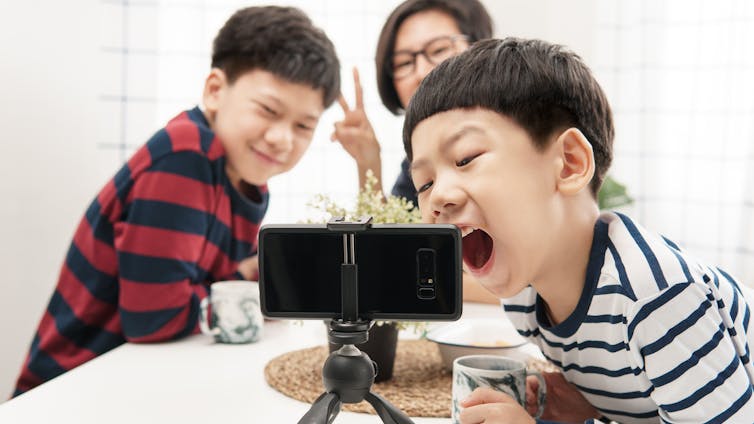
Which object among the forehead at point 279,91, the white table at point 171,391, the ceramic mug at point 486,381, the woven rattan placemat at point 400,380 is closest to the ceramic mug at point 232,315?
the white table at point 171,391

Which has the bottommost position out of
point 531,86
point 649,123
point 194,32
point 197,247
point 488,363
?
point 488,363

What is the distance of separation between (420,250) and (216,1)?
6.57 feet

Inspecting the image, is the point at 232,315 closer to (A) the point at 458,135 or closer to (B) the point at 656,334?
(A) the point at 458,135

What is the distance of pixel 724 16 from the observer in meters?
2.40

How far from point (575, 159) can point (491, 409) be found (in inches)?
11.9

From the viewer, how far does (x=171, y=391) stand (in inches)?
41.0

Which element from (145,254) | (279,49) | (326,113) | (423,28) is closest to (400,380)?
(145,254)

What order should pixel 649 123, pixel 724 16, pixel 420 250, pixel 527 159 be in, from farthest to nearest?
pixel 649 123, pixel 724 16, pixel 527 159, pixel 420 250

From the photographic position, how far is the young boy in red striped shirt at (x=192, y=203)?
1412 mm

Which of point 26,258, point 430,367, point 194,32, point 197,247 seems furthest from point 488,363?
point 194,32

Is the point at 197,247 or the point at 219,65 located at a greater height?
the point at 219,65

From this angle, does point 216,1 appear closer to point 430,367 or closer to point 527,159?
point 430,367

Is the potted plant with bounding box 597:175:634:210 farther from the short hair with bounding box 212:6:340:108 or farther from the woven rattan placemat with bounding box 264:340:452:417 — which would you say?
the woven rattan placemat with bounding box 264:340:452:417

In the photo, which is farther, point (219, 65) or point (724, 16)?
point (724, 16)
